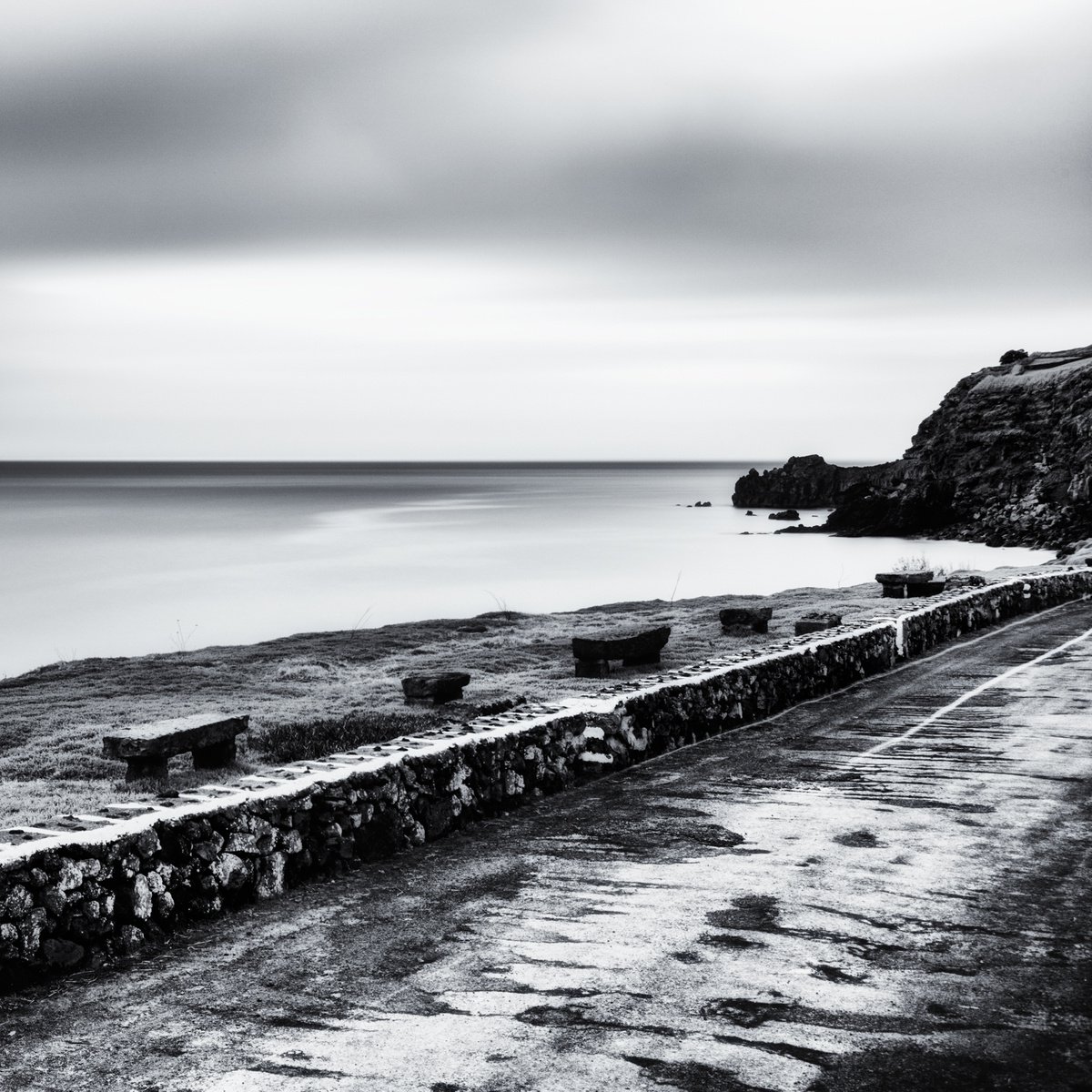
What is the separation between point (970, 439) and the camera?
7506cm

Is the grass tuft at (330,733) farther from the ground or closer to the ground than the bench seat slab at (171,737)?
closer to the ground

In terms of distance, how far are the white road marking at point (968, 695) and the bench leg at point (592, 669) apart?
17.8 ft

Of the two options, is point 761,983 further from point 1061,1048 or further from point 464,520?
point 464,520

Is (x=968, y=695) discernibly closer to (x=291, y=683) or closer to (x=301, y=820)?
(x=291, y=683)

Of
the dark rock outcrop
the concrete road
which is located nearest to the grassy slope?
the concrete road

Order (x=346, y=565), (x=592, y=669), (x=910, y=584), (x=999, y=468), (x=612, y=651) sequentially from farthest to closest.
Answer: (x=999, y=468)
(x=346, y=565)
(x=910, y=584)
(x=612, y=651)
(x=592, y=669)

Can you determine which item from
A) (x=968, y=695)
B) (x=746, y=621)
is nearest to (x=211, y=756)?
(x=968, y=695)

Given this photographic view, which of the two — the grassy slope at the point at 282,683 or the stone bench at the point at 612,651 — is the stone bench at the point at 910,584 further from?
the stone bench at the point at 612,651

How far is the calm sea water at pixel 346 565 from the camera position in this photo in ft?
132

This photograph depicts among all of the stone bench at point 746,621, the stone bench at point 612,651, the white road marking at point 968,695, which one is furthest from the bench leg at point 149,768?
the stone bench at point 746,621

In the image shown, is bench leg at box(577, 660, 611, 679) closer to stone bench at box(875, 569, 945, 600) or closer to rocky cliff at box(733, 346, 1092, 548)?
stone bench at box(875, 569, 945, 600)

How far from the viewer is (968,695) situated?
15672 millimetres

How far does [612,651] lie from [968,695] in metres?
5.52

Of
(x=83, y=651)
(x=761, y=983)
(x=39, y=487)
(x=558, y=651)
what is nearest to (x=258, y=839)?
(x=761, y=983)
